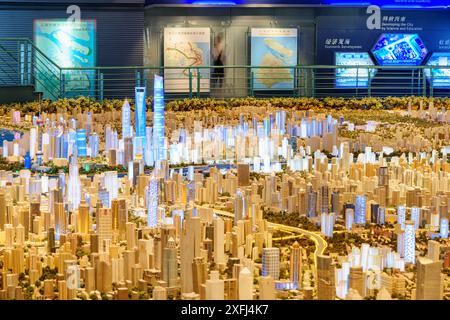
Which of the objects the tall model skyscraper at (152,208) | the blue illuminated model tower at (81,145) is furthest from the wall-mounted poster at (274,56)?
the tall model skyscraper at (152,208)

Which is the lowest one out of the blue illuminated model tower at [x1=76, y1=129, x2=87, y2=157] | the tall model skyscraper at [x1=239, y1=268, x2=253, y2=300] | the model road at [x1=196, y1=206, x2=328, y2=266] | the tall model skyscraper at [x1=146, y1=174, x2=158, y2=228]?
the model road at [x1=196, y1=206, x2=328, y2=266]

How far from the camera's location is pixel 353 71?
23.2 metres

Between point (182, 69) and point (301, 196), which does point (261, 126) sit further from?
point (182, 69)

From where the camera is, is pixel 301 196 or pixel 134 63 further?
pixel 134 63

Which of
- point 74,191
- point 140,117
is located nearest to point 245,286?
point 74,191

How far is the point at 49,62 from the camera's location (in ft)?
70.6

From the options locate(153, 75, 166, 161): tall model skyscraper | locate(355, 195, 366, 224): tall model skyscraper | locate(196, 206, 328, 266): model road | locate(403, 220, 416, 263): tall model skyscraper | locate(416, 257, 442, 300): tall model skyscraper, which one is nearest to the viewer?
locate(416, 257, 442, 300): tall model skyscraper

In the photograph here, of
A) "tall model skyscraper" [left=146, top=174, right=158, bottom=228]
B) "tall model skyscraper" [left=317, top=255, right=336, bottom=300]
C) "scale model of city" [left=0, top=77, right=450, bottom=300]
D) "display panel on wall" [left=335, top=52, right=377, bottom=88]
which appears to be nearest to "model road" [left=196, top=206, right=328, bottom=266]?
"scale model of city" [left=0, top=77, right=450, bottom=300]

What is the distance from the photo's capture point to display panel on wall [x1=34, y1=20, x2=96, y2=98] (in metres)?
21.6

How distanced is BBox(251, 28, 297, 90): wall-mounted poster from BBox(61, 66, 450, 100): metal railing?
0.02 m

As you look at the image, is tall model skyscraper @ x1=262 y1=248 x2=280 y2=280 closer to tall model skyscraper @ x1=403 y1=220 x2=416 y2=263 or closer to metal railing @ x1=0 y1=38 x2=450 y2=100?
tall model skyscraper @ x1=403 y1=220 x2=416 y2=263

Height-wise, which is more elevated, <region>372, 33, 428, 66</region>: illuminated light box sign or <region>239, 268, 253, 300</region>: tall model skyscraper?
<region>372, 33, 428, 66</region>: illuminated light box sign

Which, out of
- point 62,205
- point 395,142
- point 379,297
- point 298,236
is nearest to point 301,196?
point 298,236

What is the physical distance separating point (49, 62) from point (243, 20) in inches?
168
